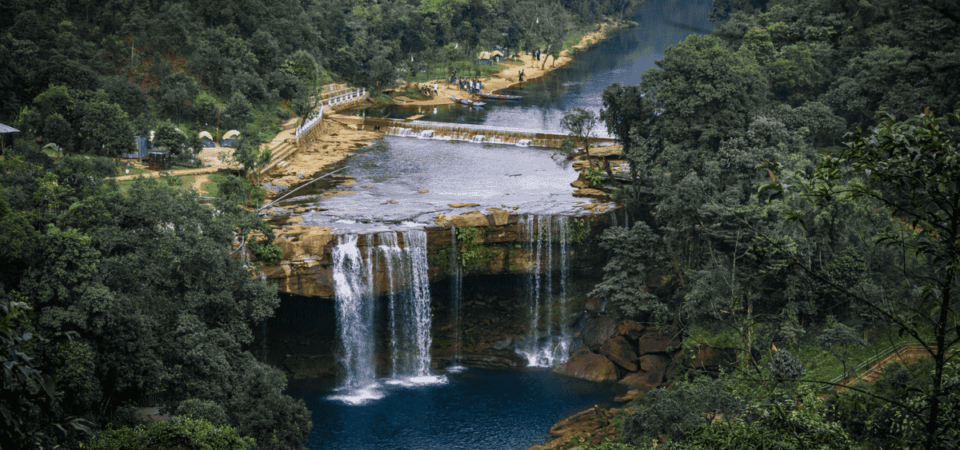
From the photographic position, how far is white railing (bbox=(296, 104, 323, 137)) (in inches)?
1772

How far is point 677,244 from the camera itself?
27.6 metres

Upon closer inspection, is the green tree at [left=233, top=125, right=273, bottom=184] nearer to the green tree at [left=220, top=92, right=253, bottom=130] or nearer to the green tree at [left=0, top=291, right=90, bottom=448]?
the green tree at [left=220, top=92, right=253, bottom=130]

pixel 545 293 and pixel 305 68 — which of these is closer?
pixel 545 293

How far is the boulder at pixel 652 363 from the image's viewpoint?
2786 cm

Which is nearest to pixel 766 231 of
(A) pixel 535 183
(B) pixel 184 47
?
(A) pixel 535 183

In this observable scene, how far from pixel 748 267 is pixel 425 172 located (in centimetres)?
2036

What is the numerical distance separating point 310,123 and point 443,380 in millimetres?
26075

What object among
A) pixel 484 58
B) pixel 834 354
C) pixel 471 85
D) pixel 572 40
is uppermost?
pixel 572 40

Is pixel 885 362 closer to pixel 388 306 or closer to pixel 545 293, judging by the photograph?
pixel 545 293

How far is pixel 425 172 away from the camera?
4034 cm

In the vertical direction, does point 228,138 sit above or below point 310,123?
below

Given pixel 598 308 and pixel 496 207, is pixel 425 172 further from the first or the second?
pixel 598 308

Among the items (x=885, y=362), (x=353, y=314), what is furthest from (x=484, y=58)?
(x=885, y=362)

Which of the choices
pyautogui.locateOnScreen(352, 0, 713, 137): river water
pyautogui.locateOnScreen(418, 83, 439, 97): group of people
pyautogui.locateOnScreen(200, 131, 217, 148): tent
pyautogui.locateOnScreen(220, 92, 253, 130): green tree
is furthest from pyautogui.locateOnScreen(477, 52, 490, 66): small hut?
pyautogui.locateOnScreen(200, 131, 217, 148): tent
